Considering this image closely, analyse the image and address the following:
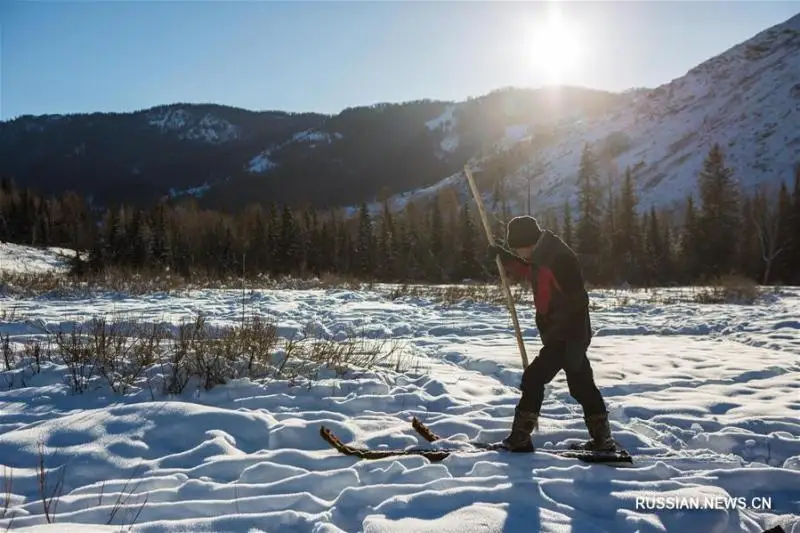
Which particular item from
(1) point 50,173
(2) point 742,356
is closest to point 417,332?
(2) point 742,356

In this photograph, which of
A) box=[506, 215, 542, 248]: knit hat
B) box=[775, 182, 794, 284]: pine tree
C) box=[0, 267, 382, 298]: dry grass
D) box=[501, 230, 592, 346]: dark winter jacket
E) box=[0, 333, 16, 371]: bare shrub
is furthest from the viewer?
box=[775, 182, 794, 284]: pine tree

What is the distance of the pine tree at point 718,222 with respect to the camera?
130ft

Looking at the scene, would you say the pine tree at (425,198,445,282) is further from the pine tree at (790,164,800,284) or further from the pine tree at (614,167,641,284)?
the pine tree at (790,164,800,284)

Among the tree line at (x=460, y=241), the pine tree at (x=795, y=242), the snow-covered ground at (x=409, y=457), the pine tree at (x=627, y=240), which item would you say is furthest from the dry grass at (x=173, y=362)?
the pine tree at (x=795, y=242)

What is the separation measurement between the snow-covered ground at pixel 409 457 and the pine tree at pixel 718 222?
125ft

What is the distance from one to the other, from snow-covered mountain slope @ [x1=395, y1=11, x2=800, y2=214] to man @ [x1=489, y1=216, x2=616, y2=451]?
226 feet

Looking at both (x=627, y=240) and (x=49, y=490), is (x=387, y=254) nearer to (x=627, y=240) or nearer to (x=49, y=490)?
(x=627, y=240)

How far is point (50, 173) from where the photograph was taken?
155125mm

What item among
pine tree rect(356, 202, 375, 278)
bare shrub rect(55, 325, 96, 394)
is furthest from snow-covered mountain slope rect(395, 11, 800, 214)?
bare shrub rect(55, 325, 96, 394)

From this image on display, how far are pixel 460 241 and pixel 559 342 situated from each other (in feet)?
159

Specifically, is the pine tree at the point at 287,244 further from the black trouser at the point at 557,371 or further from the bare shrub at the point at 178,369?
the black trouser at the point at 557,371

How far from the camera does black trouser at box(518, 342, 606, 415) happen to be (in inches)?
152

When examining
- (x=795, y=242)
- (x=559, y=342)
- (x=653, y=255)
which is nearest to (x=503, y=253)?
(x=559, y=342)

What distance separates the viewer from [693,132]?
91.3 metres
